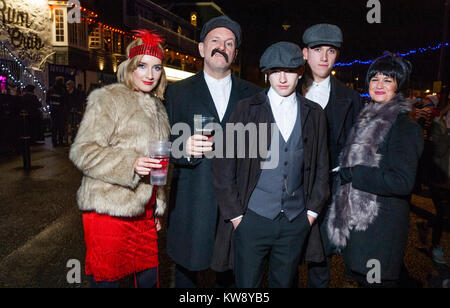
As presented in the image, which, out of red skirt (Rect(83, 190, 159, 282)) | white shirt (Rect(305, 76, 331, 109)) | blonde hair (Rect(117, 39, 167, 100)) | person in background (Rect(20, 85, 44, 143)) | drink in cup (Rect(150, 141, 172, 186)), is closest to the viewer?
drink in cup (Rect(150, 141, 172, 186))

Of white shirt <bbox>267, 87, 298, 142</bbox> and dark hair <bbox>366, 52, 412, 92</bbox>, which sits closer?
white shirt <bbox>267, 87, 298, 142</bbox>

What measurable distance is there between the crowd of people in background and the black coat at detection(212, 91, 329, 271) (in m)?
10.3

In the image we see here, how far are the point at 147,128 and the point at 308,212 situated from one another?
140 cm

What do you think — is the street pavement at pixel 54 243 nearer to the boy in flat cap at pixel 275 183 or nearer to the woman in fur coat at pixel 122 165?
the woman in fur coat at pixel 122 165

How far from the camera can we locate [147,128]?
2488 millimetres

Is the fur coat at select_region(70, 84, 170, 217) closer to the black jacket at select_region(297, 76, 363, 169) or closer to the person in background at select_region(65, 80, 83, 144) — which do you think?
the black jacket at select_region(297, 76, 363, 169)

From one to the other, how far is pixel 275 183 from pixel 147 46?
148cm

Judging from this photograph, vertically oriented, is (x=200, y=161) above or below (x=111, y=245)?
above

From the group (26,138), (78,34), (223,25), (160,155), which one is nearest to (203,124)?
(160,155)

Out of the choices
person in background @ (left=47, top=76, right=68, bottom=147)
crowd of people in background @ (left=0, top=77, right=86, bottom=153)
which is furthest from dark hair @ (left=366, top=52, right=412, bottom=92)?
person in background @ (left=47, top=76, right=68, bottom=147)

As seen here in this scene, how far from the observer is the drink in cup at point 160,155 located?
221 centimetres

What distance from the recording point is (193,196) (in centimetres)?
267

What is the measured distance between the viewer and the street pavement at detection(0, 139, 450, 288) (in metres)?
3.55

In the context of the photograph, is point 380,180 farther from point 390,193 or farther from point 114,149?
point 114,149
